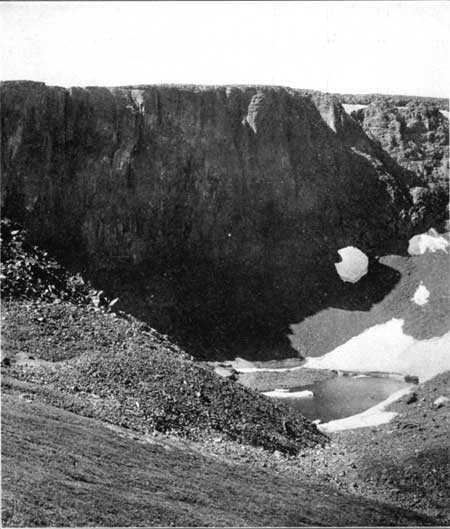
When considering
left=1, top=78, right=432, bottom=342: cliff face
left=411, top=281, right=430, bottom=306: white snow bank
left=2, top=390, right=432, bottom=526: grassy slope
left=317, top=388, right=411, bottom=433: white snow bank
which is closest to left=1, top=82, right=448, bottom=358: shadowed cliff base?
left=1, top=78, right=432, bottom=342: cliff face

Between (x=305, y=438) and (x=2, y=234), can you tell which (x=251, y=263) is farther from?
(x=305, y=438)

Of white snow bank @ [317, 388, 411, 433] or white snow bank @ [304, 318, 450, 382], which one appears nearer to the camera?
white snow bank @ [317, 388, 411, 433]

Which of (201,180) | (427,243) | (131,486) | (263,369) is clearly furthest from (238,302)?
(131,486)

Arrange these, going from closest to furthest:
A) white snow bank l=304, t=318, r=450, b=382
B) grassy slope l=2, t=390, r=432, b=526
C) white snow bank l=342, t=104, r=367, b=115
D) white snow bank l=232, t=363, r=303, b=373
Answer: grassy slope l=2, t=390, r=432, b=526, white snow bank l=304, t=318, r=450, b=382, white snow bank l=232, t=363, r=303, b=373, white snow bank l=342, t=104, r=367, b=115

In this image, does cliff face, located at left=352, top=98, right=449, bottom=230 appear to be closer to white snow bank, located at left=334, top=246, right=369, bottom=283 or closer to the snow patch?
white snow bank, located at left=334, top=246, right=369, bottom=283

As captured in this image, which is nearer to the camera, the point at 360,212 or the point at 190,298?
the point at 190,298

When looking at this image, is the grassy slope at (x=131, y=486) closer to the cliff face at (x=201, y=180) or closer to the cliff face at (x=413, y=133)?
the cliff face at (x=201, y=180)

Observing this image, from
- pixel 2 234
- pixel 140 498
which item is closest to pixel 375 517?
pixel 140 498
